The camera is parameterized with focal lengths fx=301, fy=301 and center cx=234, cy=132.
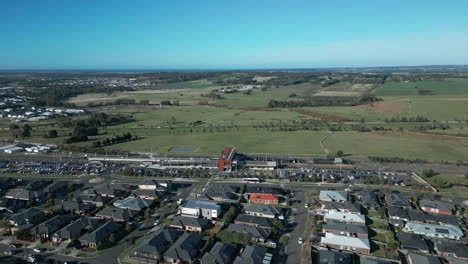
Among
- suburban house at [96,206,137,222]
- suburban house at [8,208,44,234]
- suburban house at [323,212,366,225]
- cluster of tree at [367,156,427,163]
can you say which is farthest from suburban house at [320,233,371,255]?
suburban house at [8,208,44,234]

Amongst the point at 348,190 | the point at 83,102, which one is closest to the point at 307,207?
the point at 348,190

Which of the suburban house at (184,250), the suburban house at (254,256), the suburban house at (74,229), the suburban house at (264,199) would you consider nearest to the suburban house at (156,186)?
the suburban house at (74,229)

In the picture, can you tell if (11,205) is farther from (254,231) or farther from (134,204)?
(254,231)

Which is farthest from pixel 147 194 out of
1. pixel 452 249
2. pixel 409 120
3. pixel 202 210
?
pixel 409 120

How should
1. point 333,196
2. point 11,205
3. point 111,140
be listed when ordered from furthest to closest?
point 111,140
point 333,196
point 11,205

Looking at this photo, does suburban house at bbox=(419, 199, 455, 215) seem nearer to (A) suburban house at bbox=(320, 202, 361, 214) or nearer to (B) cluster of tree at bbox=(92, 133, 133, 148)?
(A) suburban house at bbox=(320, 202, 361, 214)
